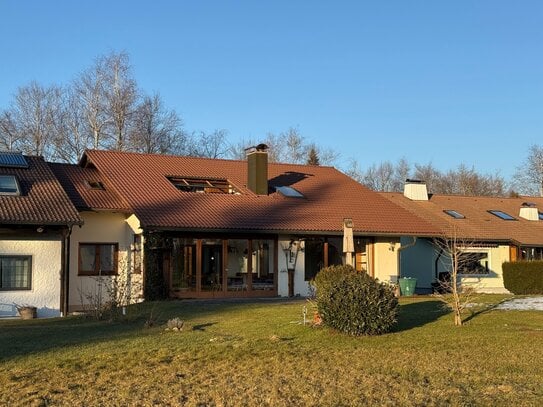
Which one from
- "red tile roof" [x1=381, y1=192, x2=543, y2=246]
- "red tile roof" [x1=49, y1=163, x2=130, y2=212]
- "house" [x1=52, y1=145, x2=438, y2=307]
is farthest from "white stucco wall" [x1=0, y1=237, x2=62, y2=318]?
"red tile roof" [x1=381, y1=192, x2=543, y2=246]

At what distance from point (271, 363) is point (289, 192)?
1689 cm

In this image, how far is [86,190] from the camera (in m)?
23.3

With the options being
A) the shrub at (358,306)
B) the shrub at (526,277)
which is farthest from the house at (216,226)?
the shrub at (358,306)

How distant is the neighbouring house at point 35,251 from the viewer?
19203mm

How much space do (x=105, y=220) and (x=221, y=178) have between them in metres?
6.00

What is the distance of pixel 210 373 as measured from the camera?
9.55 meters

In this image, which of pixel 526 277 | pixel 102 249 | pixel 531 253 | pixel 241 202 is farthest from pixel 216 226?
pixel 531 253

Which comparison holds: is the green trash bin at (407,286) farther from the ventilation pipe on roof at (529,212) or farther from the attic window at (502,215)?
the ventilation pipe on roof at (529,212)

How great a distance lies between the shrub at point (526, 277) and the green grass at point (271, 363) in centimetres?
1200

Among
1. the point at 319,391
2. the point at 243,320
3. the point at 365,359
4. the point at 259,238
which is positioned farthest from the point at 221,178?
the point at 319,391

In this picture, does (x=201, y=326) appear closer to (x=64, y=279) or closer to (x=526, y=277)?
(x=64, y=279)

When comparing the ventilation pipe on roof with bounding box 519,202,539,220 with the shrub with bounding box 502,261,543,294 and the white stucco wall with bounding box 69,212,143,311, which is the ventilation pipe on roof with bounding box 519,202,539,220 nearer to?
the shrub with bounding box 502,261,543,294

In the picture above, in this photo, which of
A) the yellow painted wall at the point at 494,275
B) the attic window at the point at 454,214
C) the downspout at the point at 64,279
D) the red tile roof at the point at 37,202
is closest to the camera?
the red tile roof at the point at 37,202

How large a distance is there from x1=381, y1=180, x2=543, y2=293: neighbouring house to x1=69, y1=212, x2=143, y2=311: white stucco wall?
37.9 feet
